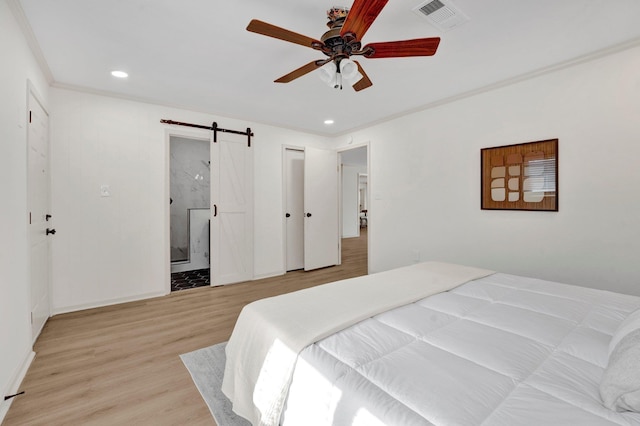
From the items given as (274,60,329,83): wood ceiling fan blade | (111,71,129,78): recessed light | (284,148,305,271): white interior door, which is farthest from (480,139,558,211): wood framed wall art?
(111,71,129,78): recessed light

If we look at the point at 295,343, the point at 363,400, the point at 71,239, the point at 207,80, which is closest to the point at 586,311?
the point at 363,400

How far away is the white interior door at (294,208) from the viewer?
510 centimetres

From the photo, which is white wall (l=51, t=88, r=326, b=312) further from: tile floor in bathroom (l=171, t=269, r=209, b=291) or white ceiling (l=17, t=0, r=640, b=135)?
tile floor in bathroom (l=171, t=269, r=209, b=291)

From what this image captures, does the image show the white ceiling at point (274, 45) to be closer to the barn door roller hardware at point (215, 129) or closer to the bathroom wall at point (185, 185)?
the barn door roller hardware at point (215, 129)

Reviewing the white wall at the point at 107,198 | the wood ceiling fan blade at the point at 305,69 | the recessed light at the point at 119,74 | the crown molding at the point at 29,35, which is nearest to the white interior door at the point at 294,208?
the white wall at the point at 107,198

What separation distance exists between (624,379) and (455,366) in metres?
0.44

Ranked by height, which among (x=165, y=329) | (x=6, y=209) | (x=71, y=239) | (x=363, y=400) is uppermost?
(x=6, y=209)

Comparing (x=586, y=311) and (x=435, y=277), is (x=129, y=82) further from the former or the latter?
(x=586, y=311)

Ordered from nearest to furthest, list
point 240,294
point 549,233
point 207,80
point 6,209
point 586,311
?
point 586,311 < point 6,209 < point 549,233 < point 207,80 < point 240,294

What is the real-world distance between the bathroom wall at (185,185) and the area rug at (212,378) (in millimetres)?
3240

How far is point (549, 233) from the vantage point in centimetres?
286

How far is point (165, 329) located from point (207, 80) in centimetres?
256

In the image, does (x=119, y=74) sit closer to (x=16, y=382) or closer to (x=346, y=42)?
(x=346, y=42)

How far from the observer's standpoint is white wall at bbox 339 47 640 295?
246 cm
